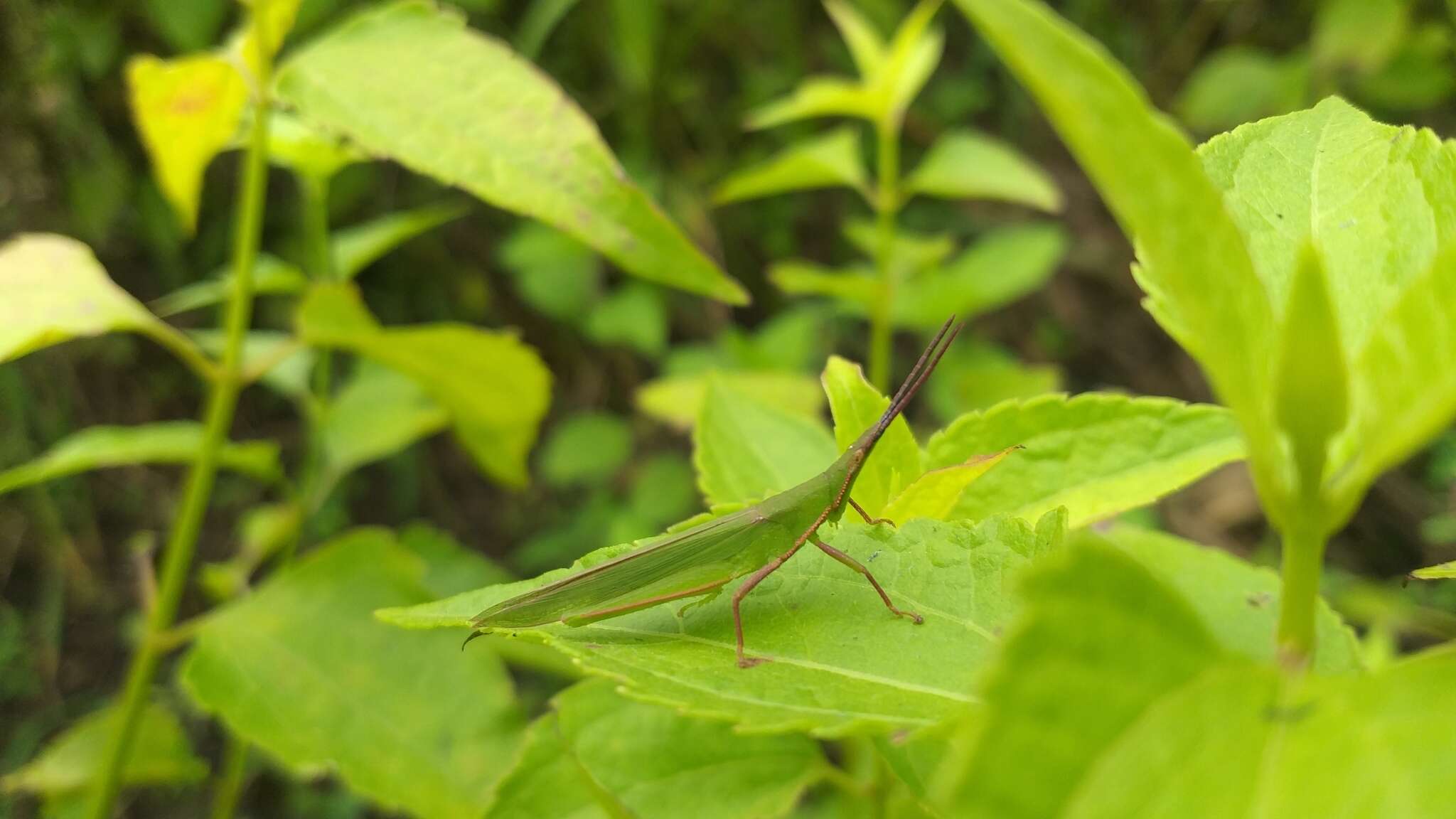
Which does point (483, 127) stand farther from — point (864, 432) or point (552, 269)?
point (552, 269)

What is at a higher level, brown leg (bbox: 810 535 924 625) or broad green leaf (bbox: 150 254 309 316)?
brown leg (bbox: 810 535 924 625)

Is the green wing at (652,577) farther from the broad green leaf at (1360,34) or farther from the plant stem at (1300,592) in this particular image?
the broad green leaf at (1360,34)

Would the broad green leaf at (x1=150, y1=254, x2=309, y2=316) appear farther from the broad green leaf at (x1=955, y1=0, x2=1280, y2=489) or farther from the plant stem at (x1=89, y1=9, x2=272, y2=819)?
the broad green leaf at (x1=955, y1=0, x2=1280, y2=489)

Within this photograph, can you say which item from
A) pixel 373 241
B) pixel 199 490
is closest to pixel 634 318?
pixel 373 241

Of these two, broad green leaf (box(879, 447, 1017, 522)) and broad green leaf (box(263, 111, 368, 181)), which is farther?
broad green leaf (box(263, 111, 368, 181))

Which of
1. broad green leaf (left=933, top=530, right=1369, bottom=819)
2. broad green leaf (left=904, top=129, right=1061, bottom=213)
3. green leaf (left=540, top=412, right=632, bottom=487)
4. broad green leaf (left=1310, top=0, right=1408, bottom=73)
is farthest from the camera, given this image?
green leaf (left=540, top=412, right=632, bottom=487)

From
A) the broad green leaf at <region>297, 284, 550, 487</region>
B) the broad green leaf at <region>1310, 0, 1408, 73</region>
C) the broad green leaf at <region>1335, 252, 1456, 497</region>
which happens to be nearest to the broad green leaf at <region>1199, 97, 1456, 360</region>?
the broad green leaf at <region>1335, 252, 1456, 497</region>
